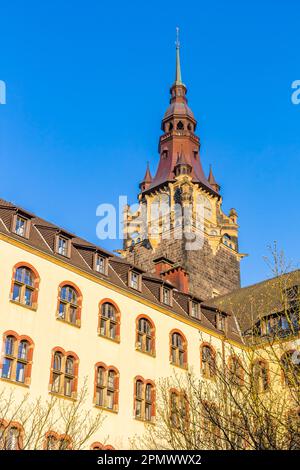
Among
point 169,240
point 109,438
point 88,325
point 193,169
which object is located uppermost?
Answer: point 193,169

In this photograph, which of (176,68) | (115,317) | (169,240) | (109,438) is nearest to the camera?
(109,438)

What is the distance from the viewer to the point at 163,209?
245 feet

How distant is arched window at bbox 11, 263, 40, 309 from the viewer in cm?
3130

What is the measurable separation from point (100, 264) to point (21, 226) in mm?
5559

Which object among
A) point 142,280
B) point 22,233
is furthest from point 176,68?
point 22,233

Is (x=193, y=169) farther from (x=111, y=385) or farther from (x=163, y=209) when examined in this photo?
(x=111, y=385)

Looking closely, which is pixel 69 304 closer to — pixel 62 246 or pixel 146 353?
pixel 62 246

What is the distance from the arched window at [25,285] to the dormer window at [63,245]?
2495 mm

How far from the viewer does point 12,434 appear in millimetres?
28312

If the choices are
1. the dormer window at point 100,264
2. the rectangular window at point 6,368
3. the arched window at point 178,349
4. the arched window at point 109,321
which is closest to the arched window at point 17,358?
the rectangular window at point 6,368

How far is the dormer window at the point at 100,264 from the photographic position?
36409 millimetres

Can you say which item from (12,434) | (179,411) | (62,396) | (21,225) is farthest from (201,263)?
(179,411)

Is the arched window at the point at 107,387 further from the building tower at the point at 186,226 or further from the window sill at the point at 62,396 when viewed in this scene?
the building tower at the point at 186,226

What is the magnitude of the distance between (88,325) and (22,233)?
555 cm
